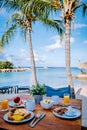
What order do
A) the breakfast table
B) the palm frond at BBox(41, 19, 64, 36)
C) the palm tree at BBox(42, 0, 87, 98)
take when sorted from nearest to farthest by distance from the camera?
the breakfast table, the palm tree at BBox(42, 0, 87, 98), the palm frond at BBox(41, 19, 64, 36)

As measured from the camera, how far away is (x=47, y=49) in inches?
1350

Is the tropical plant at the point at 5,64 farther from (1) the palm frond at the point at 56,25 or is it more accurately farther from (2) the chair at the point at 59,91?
(2) the chair at the point at 59,91

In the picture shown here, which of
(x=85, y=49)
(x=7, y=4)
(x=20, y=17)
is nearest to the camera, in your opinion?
(x=7, y=4)

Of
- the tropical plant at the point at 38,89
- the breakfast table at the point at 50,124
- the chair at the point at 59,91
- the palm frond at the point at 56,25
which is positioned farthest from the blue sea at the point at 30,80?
the breakfast table at the point at 50,124

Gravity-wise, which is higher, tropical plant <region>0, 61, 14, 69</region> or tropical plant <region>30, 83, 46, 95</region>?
tropical plant <region>30, 83, 46, 95</region>

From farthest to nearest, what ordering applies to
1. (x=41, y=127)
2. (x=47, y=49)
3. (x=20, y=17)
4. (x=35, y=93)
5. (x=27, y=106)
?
(x=47, y=49), (x=20, y=17), (x=35, y=93), (x=27, y=106), (x=41, y=127)

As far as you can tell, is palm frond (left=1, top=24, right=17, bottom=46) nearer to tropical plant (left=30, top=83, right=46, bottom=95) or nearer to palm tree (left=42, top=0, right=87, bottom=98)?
palm tree (left=42, top=0, right=87, bottom=98)

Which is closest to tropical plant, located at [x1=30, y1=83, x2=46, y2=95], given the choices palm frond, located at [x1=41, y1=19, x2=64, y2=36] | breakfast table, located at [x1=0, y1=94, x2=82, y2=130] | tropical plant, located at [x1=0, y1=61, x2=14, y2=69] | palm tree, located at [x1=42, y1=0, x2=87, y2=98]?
breakfast table, located at [x1=0, y1=94, x2=82, y2=130]

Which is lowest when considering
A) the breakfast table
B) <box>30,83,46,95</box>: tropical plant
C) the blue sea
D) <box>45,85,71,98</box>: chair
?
the blue sea

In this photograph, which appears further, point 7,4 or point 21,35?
point 21,35

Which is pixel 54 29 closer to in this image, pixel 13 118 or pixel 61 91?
pixel 61 91

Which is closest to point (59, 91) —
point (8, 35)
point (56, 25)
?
point (56, 25)

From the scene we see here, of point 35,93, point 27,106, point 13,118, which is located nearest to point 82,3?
point 35,93

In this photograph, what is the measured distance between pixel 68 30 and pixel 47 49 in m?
29.8
